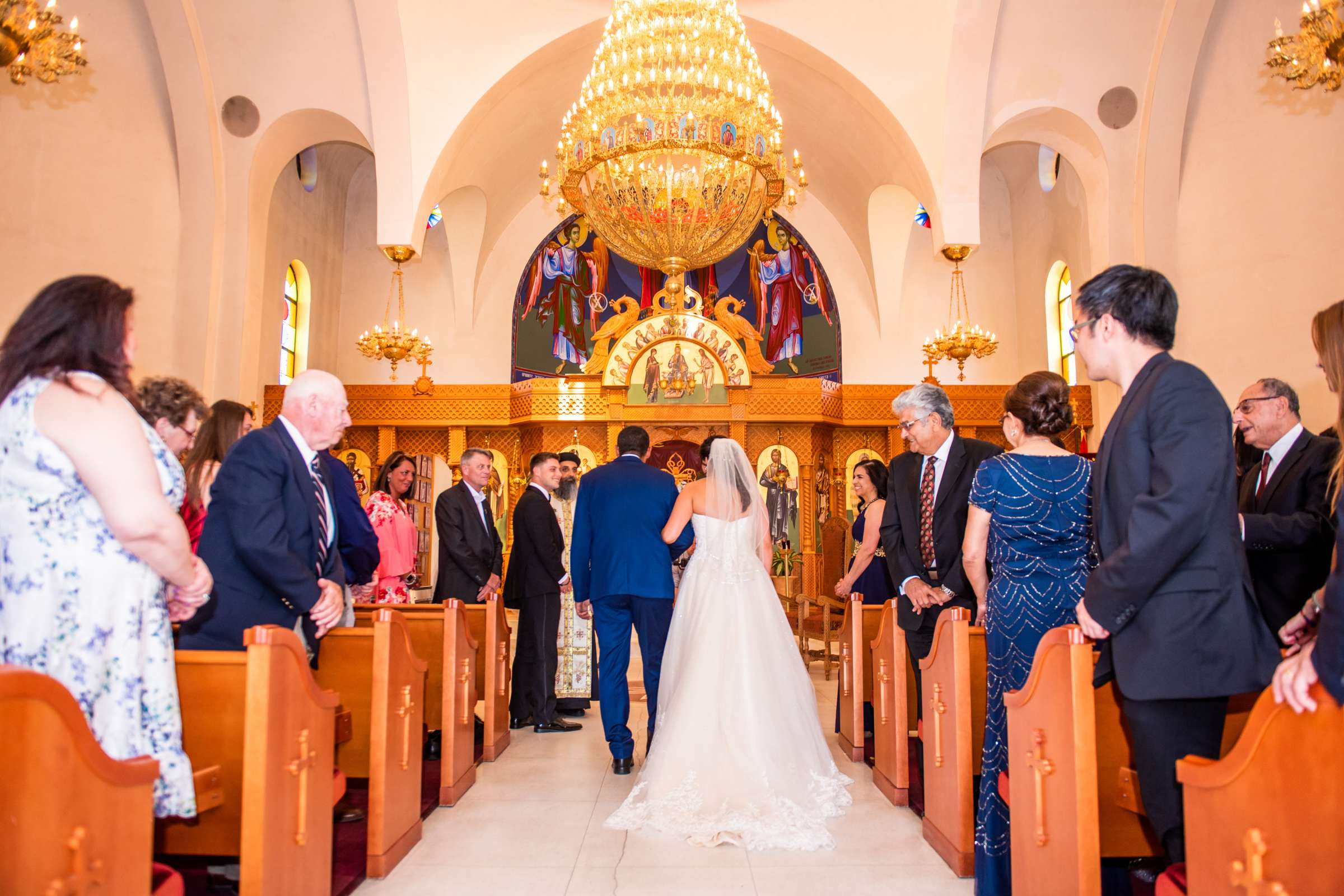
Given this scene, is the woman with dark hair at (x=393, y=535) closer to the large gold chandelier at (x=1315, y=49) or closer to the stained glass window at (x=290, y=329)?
the large gold chandelier at (x=1315, y=49)

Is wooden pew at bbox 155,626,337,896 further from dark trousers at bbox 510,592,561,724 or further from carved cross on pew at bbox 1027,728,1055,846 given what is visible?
dark trousers at bbox 510,592,561,724

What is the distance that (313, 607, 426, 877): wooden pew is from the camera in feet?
12.0

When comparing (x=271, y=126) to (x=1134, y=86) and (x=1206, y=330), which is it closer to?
(x=1134, y=86)

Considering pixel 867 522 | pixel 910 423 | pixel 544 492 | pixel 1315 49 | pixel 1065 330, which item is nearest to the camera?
pixel 910 423

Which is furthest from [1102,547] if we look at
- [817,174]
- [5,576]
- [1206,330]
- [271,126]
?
[817,174]

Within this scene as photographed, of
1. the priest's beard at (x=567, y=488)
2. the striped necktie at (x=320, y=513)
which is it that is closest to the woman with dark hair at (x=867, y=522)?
the priest's beard at (x=567, y=488)

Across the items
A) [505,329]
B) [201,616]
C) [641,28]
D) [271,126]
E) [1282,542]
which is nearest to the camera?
[201,616]

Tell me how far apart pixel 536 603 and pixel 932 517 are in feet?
10.8

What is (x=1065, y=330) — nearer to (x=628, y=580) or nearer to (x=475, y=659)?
(x=628, y=580)

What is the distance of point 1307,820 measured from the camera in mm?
1862

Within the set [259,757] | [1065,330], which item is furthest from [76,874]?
[1065,330]

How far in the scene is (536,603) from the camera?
679cm

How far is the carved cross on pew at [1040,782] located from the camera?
2752 millimetres

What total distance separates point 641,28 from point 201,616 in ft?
18.6
